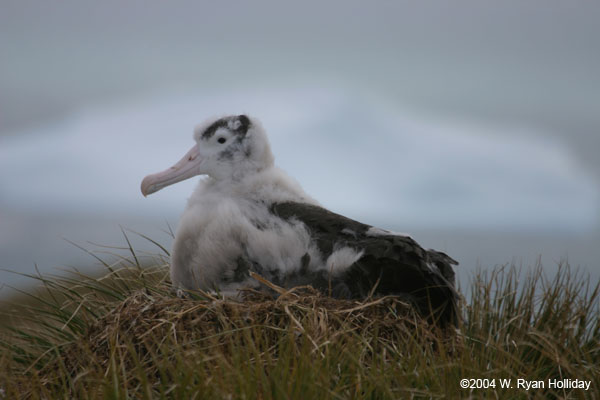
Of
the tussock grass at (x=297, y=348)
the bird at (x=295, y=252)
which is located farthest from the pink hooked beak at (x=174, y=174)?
the tussock grass at (x=297, y=348)

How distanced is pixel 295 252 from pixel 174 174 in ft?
4.01

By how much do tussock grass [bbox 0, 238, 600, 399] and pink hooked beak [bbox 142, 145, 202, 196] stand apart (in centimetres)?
67

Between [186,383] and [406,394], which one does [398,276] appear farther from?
[186,383]

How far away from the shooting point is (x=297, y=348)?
2.51 meters

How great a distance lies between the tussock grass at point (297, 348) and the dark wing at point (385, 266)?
0.10 meters

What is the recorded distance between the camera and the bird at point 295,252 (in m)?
2.94

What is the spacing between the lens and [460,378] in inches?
102

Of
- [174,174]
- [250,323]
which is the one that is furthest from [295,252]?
[174,174]

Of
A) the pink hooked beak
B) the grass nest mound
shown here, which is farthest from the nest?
the pink hooked beak

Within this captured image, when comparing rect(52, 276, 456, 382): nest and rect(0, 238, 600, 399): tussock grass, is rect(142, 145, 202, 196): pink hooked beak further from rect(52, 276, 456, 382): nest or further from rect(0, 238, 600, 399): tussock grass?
rect(52, 276, 456, 382): nest

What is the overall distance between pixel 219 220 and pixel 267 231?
279 mm

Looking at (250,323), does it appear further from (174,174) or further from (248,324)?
(174,174)

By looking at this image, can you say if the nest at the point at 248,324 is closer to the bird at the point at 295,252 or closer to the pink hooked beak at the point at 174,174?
the bird at the point at 295,252

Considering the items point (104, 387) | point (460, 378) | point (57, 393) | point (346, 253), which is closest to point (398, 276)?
point (346, 253)
